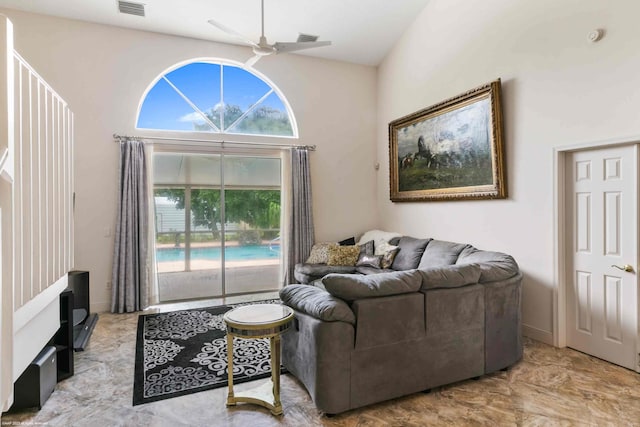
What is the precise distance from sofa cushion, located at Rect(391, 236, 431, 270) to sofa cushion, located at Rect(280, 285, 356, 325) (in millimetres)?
2436

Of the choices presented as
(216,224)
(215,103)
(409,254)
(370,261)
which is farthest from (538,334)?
(215,103)

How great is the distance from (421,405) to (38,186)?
2.90 m

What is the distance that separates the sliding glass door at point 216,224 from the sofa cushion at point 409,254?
2.05 metres

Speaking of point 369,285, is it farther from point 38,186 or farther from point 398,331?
point 38,186

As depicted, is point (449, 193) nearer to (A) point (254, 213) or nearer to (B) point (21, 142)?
(A) point (254, 213)

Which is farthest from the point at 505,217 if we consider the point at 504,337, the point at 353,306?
the point at 353,306

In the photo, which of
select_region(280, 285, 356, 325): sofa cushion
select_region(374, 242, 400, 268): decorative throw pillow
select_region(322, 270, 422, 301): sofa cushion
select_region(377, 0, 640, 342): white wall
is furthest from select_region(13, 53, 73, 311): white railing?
select_region(377, 0, 640, 342): white wall

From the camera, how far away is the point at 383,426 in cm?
229

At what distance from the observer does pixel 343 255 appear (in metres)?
5.52

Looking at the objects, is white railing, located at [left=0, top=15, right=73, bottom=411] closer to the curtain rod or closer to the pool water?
the curtain rod

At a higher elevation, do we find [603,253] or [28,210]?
[28,210]

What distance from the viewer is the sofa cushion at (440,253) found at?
14.3 feet

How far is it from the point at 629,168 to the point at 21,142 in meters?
4.35

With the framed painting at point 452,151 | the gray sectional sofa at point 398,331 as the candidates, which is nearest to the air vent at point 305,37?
the framed painting at point 452,151
